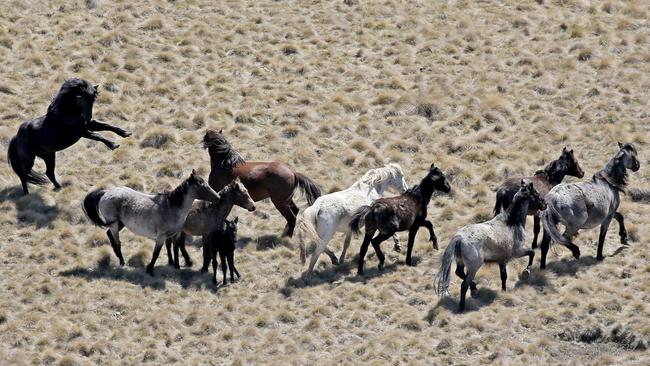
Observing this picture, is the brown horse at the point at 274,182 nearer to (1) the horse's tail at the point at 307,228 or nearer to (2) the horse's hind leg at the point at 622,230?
(1) the horse's tail at the point at 307,228

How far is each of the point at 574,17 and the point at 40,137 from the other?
50.4 ft

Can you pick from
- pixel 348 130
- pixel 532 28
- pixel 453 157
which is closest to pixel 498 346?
pixel 453 157

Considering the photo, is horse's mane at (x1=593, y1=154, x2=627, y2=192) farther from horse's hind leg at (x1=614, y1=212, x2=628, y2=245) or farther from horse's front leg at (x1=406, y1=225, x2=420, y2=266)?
horse's front leg at (x1=406, y1=225, x2=420, y2=266)

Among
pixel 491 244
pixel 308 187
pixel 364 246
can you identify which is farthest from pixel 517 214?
pixel 308 187

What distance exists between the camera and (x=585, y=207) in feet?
80.2

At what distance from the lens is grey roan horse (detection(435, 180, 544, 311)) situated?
22819mm

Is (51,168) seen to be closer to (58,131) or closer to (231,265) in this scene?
(58,131)

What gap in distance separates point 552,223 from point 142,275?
7456mm

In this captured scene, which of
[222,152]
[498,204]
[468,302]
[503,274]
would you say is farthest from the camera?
[222,152]

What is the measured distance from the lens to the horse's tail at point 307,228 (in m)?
24.2

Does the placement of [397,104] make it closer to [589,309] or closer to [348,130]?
[348,130]

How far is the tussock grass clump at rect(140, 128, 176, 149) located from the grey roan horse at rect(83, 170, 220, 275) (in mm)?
5001

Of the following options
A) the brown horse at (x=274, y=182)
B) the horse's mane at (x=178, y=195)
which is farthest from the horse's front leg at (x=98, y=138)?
the horse's mane at (x=178, y=195)

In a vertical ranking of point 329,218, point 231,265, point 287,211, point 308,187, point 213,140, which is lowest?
point 231,265
